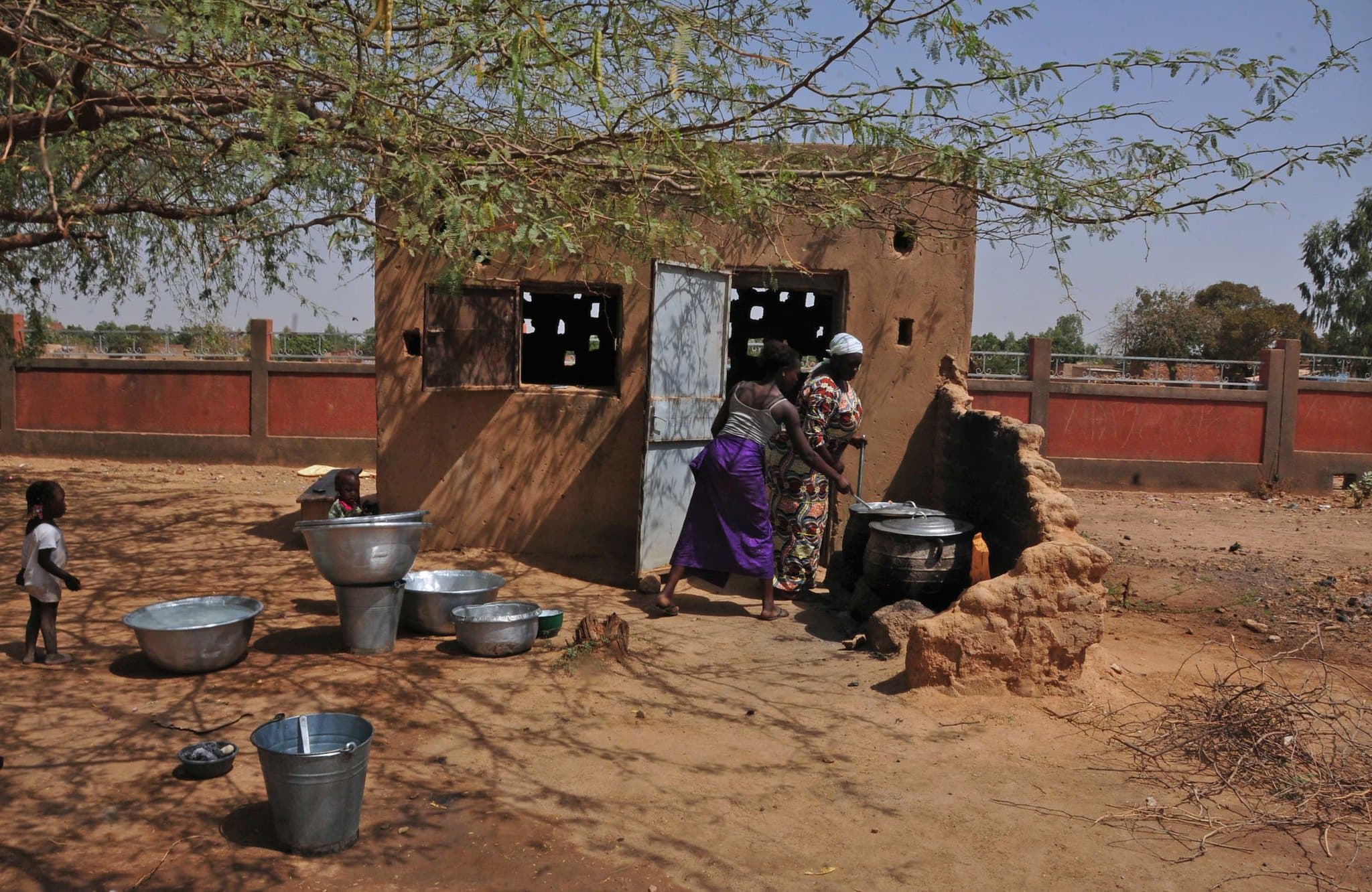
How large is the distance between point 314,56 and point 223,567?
427 cm

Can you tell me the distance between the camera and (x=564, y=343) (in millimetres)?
12977

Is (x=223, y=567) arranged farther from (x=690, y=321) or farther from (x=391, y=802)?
(x=391, y=802)

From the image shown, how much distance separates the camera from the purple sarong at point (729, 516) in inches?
246

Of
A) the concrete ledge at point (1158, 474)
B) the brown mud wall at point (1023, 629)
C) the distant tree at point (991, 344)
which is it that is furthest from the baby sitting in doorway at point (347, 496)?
the distant tree at point (991, 344)

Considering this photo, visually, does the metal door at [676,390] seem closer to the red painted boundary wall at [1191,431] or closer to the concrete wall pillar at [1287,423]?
the red painted boundary wall at [1191,431]

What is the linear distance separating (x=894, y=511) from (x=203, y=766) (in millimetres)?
3754

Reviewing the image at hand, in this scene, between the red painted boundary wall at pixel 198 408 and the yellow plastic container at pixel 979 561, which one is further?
the red painted boundary wall at pixel 198 408

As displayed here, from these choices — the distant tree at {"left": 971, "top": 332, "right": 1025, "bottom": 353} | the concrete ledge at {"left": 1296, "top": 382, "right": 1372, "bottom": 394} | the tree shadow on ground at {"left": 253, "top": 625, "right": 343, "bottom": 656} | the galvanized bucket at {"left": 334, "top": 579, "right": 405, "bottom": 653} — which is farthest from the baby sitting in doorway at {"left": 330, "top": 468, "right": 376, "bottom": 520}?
the distant tree at {"left": 971, "top": 332, "right": 1025, "bottom": 353}

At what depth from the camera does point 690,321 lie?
7.32m

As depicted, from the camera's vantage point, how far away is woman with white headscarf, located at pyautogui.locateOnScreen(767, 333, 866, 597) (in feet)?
21.4

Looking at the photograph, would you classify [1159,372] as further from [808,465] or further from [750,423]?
[750,423]

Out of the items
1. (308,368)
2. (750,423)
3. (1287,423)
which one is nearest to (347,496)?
(750,423)

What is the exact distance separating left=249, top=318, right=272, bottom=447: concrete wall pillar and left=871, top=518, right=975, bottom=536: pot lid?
467 inches

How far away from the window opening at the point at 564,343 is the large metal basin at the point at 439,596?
6.27 metres
